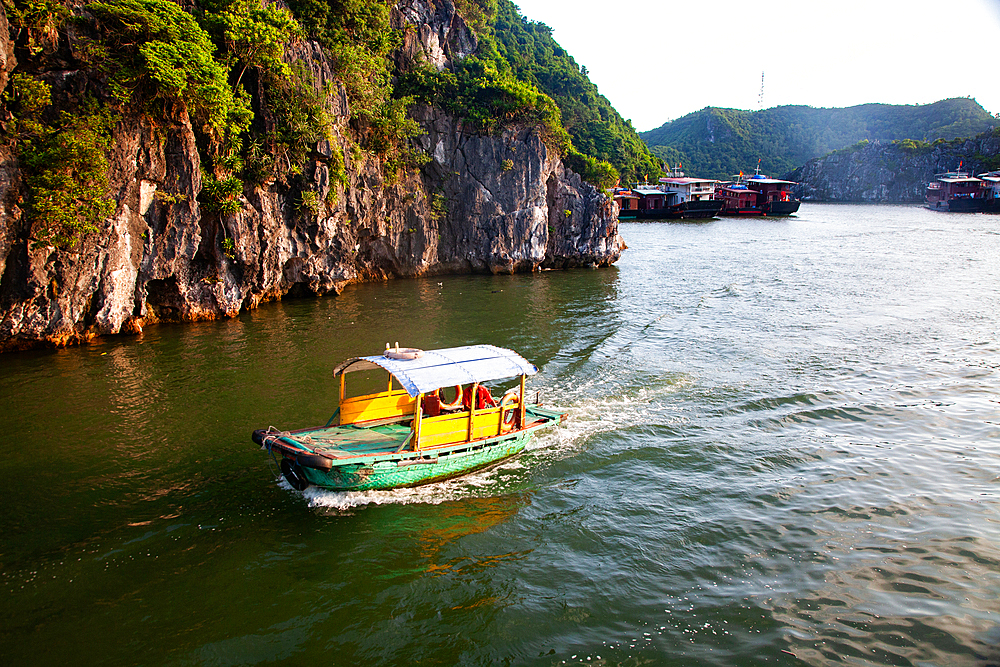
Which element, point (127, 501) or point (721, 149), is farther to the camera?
point (721, 149)

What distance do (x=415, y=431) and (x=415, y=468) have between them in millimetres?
650

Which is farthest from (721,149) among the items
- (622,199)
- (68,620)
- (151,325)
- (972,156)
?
(68,620)

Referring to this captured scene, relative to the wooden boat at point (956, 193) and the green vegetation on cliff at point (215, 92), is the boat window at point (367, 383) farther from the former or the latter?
the wooden boat at point (956, 193)

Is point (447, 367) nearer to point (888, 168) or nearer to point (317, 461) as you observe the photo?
point (317, 461)

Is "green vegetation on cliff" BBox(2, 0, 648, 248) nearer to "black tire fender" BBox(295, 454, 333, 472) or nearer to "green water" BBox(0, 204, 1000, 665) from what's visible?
"green water" BBox(0, 204, 1000, 665)

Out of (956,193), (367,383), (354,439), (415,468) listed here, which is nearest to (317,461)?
(354,439)

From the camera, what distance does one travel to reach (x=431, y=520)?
918cm

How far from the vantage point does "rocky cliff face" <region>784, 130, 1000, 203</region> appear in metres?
82.7

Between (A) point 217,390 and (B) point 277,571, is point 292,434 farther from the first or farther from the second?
(A) point 217,390

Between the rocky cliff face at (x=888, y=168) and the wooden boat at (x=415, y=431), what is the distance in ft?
333

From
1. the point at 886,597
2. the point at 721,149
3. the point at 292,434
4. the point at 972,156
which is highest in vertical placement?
the point at 721,149

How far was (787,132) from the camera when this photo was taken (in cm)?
12900

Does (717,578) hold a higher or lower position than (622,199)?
lower

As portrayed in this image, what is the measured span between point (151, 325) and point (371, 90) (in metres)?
15.1
